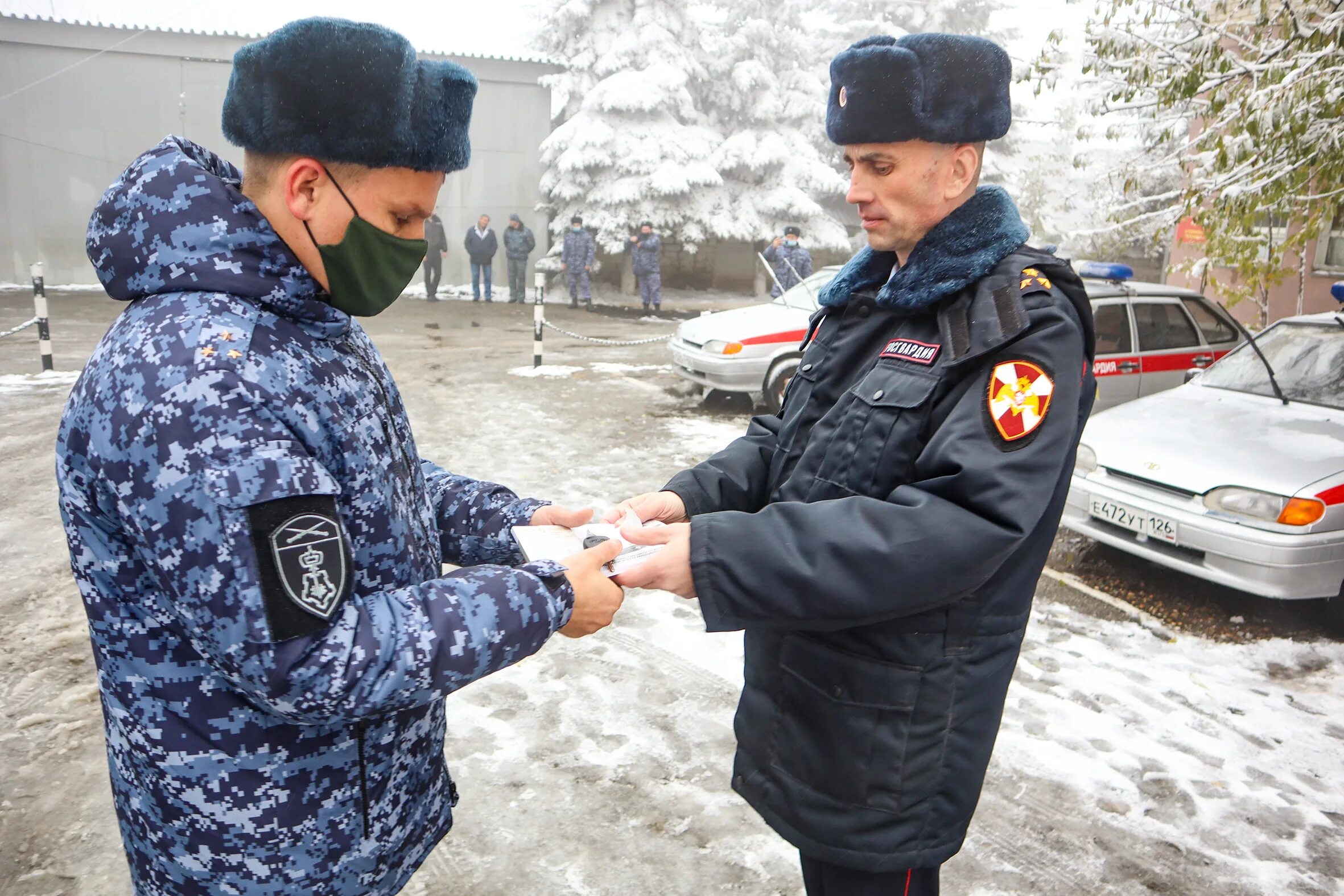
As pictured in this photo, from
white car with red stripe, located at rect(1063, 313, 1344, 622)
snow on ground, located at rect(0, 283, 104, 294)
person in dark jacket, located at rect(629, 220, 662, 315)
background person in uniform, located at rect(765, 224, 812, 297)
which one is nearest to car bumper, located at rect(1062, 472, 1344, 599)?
white car with red stripe, located at rect(1063, 313, 1344, 622)

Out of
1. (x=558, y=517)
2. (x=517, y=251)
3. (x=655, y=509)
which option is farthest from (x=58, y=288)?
(x=655, y=509)

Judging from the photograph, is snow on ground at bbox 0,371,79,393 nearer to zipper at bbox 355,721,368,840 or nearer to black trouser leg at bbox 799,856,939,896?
zipper at bbox 355,721,368,840

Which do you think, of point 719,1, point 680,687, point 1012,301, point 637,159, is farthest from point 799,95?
point 1012,301

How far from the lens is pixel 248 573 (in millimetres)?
1283

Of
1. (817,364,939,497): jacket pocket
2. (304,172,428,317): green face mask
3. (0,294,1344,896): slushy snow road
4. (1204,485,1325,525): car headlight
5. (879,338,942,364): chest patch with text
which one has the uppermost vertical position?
(304,172,428,317): green face mask

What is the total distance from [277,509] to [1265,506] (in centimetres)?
533

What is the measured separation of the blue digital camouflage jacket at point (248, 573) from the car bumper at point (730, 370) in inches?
314

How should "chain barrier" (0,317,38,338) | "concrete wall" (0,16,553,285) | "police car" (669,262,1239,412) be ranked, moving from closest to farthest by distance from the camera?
1. "police car" (669,262,1239,412)
2. "chain barrier" (0,317,38,338)
3. "concrete wall" (0,16,553,285)

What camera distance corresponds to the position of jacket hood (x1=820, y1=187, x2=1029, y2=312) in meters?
1.80

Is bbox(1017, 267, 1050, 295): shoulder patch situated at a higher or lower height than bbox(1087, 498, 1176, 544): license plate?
higher

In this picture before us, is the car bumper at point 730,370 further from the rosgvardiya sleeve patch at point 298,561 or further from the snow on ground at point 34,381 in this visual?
the rosgvardiya sleeve patch at point 298,561

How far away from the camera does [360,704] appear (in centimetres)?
137

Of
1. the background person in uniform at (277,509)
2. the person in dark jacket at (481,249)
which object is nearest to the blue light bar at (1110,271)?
the background person in uniform at (277,509)

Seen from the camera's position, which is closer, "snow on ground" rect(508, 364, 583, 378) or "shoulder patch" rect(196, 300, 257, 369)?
"shoulder patch" rect(196, 300, 257, 369)
